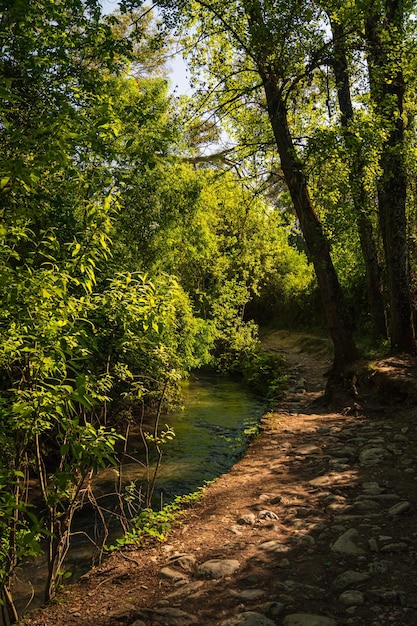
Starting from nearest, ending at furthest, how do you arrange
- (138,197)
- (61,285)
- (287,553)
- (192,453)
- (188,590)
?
(61,285)
(188,590)
(287,553)
(192,453)
(138,197)

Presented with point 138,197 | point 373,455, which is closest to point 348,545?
point 373,455

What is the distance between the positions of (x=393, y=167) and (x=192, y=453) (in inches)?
273

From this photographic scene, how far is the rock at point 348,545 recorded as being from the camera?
4.23m

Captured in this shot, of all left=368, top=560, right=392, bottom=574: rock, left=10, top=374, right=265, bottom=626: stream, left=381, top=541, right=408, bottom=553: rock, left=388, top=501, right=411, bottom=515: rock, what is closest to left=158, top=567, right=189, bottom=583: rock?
left=10, top=374, right=265, bottom=626: stream

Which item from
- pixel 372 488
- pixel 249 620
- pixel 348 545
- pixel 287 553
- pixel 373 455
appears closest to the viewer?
pixel 249 620

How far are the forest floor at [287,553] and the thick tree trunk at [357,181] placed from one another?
4.69 m

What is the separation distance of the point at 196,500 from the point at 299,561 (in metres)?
2.50

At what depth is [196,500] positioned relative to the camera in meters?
6.54

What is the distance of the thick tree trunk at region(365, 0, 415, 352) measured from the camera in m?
9.23

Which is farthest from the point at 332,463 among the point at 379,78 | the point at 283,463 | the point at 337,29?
the point at 337,29

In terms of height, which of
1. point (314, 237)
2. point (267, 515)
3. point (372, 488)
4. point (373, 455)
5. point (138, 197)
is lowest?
point (267, 515)

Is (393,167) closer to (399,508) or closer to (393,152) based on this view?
(393,152)

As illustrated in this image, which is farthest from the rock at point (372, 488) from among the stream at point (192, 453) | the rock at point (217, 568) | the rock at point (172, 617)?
the rock at point (172, 617)

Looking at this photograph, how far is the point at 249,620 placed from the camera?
3420 mm
